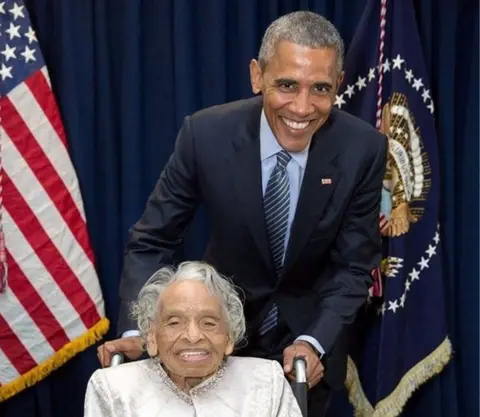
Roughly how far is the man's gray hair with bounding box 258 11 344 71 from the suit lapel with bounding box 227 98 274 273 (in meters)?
0.27

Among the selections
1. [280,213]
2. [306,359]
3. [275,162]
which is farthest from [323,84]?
[306,359]

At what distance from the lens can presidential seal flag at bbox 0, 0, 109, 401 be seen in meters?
3.73

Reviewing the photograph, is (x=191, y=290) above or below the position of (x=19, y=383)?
above

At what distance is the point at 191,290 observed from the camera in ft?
8.24

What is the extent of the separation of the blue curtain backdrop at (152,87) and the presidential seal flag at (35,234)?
16 centimetres

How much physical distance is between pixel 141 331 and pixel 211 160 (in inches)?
22.6

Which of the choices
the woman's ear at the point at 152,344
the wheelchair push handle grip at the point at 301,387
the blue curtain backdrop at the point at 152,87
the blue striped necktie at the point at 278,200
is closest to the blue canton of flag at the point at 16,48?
the blue curtain backdrop at the point at 152,87

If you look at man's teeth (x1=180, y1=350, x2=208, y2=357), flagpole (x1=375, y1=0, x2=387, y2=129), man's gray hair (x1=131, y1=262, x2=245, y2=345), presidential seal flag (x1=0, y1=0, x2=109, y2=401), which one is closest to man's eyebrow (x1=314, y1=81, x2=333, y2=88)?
man's gray hair (x1=131, y1=262, x2=245, y2=345)

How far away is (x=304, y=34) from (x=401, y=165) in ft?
4.37

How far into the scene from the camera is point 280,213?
288cm

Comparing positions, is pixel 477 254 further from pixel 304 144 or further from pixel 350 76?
pixel 304 144

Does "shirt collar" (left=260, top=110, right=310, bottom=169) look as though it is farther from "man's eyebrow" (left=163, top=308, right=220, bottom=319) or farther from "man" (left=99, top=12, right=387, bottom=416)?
"man's eyebrow" (left=163, top=308, right=220, bottom=319)

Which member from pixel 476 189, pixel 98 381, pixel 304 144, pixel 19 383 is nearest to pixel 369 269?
pixel 304 144

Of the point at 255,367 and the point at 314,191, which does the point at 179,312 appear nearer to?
the point at 255,367
